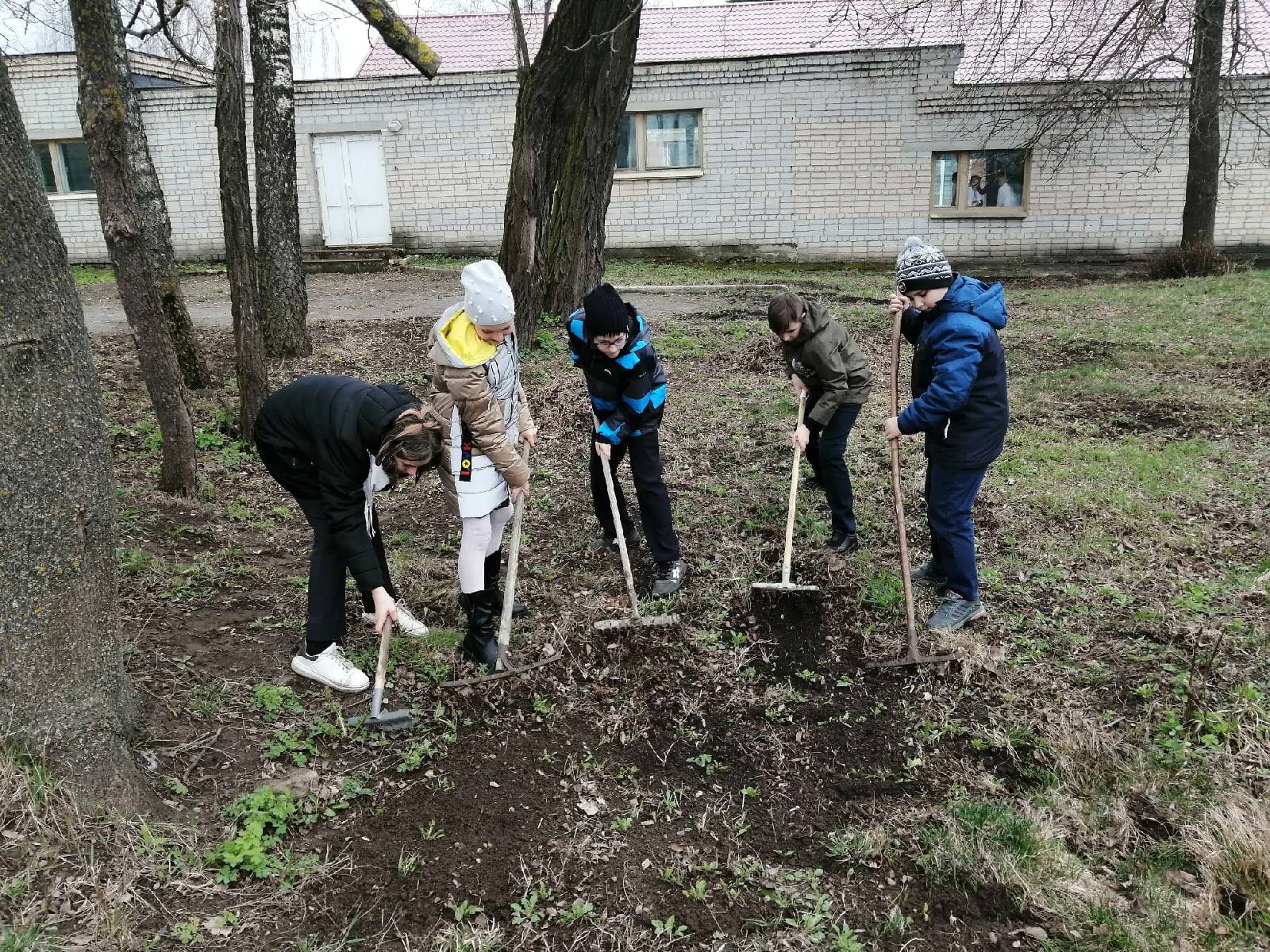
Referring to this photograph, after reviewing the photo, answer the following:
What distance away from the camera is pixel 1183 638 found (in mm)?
3895

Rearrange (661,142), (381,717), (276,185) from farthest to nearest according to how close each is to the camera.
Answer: (661,142)
(276,185)
(381,717)

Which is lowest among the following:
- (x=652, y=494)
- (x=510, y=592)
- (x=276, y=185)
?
(x=510, y=592)

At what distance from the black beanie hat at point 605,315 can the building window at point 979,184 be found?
14.1 meters

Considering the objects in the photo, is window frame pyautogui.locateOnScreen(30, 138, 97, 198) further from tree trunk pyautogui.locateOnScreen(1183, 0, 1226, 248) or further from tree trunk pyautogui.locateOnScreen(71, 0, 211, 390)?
tree trunk pyautogui.locateOnScreen(1183, 0, 1226, 248)

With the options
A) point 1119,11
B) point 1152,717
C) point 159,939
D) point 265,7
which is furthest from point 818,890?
point 1119,11

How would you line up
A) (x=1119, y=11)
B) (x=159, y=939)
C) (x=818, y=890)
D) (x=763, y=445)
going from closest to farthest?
1. (x=159, y=939)
2. (x=818, y=890)
3. (x=763, y=445)
4. (x=1119, y=11)

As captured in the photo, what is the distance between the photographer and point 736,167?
16.4 metres

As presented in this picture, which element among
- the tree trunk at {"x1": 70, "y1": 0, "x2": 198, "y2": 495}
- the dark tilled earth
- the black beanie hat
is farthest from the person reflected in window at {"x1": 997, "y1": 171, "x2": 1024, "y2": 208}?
the tree trunk at {"x1": 70, "y1": 0, "x2": 198, "y2": 495}

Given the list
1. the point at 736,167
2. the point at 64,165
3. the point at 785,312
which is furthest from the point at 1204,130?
the point at 64,165

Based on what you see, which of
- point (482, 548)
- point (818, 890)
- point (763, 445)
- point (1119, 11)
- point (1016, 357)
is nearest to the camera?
point (818, 890)

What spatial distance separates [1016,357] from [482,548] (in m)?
7.03

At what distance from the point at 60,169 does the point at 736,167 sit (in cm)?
1297

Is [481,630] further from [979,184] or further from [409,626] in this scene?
[979,184]

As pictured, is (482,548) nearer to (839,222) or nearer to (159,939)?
(159,939)
